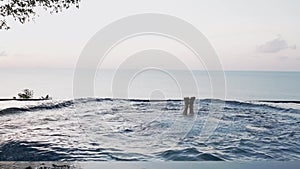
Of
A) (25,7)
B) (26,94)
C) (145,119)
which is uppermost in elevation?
(25,7)

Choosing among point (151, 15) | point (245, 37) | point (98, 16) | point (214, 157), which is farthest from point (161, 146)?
point (245, 37)

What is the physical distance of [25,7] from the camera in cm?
526

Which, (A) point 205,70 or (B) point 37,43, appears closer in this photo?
(A) point 205,70

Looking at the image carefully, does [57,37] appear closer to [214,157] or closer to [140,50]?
[140,50]

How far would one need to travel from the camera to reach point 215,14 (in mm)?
9250

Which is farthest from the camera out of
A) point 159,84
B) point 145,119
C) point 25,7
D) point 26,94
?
point 26,94

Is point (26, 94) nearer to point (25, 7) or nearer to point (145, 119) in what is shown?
point (145, 119)

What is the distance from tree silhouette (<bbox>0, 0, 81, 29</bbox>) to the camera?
16.9ft

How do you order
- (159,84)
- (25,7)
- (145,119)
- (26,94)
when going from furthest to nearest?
(26,94), (159,84), (145,119), (25,7)

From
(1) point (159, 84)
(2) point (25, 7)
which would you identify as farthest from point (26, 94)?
(2) point (25, 7)

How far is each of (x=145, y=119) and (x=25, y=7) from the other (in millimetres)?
3484

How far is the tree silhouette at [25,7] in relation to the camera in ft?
16.9

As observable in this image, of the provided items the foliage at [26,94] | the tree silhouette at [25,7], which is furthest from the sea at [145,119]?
the tree silhouette at [25,7]

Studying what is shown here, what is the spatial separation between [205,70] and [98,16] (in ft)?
8.77
